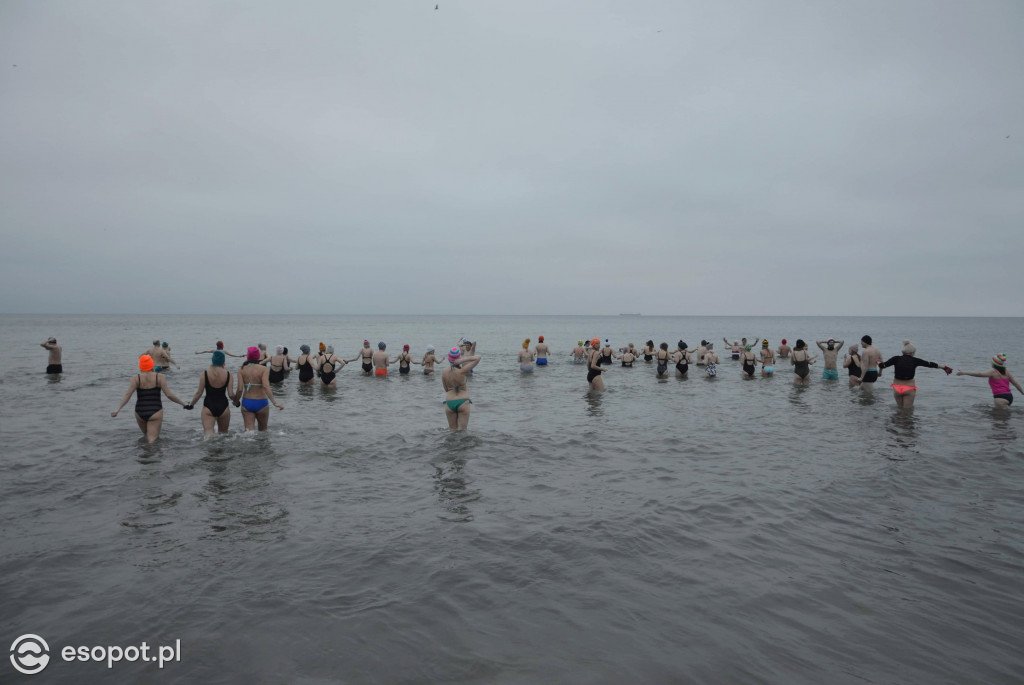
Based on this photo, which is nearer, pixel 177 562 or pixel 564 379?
pixel 177 562

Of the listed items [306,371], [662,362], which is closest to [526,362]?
[662,362]

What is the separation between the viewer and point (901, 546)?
646 centimetres

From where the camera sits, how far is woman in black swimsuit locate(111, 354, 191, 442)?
33.7ft

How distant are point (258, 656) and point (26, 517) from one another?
5.31 meters

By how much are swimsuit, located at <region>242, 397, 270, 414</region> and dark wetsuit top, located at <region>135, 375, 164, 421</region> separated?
61.6 inches

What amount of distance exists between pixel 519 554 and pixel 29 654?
15.0ft

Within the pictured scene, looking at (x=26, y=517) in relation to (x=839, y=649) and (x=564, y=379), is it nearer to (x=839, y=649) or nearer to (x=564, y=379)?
(x=839, y=649)

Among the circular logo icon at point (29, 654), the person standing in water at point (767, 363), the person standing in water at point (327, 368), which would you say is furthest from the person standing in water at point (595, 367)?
the circular logo icon at point (29, 654)

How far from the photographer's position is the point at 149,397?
10680 mm

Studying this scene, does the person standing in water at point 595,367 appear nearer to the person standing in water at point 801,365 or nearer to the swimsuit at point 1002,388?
the person standing in water at point 801,365

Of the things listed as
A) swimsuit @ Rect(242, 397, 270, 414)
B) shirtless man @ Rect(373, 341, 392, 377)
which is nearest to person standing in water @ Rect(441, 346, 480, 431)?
swimsuit @ Rect(242, 397, 270, 414)

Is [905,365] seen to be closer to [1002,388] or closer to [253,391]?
[1002,388]

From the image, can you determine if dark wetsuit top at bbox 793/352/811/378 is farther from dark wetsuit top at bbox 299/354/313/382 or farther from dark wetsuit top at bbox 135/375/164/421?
dark wetsuit top at bbox 135/375/164/421

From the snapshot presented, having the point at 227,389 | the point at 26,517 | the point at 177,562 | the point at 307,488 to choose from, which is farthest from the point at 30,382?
the point at 177,562
